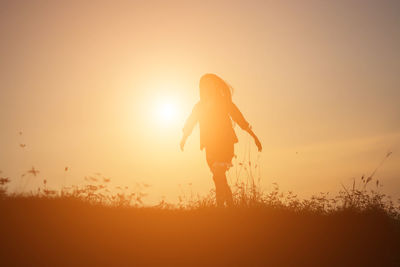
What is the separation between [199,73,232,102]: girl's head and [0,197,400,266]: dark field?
2.60 meters

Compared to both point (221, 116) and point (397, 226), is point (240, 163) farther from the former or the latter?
point (397, 226)

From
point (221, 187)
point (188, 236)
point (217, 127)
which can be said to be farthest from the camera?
point (217, 127)

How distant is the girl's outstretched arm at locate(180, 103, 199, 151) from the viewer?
848cm

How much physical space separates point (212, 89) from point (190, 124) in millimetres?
939

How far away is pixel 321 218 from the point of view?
23.5ft

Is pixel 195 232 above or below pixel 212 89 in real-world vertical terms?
below

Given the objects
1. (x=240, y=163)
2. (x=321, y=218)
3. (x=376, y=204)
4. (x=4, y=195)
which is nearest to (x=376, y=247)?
(x=321, y=218)

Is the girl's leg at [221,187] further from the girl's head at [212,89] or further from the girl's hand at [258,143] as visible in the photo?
the girl's head at [212,89]

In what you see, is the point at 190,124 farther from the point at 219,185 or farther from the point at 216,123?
the point at 219,185

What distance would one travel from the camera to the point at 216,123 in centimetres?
818

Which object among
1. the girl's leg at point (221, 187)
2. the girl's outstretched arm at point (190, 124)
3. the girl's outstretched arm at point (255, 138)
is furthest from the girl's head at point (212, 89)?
the girl's leg at point (221, 187)

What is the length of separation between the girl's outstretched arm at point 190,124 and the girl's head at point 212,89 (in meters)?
0.31

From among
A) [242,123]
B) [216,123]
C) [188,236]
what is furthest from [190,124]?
[188,236]

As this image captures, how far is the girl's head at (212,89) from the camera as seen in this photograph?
27.3 feet
